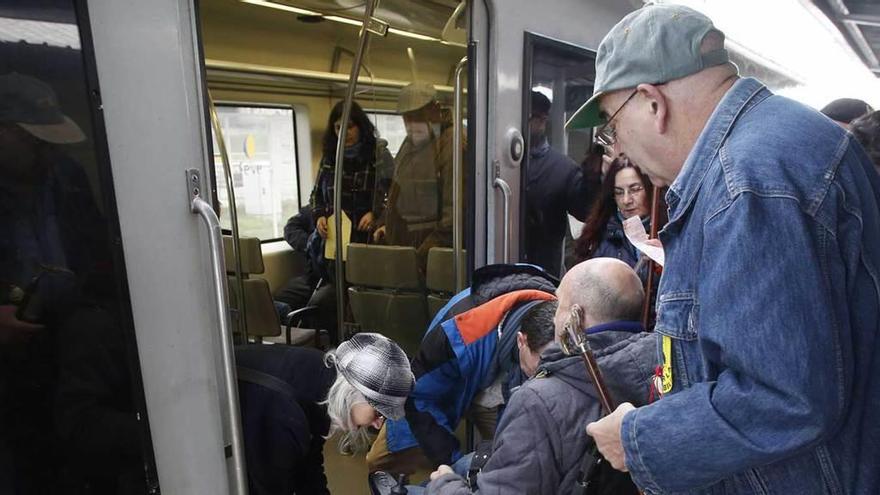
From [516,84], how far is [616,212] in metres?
0.76

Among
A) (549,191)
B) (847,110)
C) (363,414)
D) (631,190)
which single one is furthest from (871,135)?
(363,414)

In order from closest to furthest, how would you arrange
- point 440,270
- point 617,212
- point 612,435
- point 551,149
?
point 612,435 < point 617,212 < point 551,149 < point 440,270

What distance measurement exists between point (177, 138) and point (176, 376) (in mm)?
581

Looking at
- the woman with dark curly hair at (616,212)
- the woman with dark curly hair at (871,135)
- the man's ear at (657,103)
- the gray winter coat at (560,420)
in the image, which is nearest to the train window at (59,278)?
the gray winter coat at (560,420)

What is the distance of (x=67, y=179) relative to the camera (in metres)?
1.18

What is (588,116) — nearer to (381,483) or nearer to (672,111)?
(672,111)

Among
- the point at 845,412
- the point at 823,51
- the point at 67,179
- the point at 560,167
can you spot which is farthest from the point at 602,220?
the point at 823,51

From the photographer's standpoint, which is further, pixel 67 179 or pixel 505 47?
pixel 505 47

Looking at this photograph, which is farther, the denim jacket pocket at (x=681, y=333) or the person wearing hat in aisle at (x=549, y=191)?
the person wearing hat in aisle at (x=549, y=191)

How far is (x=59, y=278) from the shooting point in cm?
120

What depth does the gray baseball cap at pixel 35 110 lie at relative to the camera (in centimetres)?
107

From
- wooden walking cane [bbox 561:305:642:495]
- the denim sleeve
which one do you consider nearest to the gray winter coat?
wooden walking cane [bbox 561:305:642:495]

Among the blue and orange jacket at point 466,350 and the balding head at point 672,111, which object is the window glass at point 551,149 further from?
the balding head at point 672,111

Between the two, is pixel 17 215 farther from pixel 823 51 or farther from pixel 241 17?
pixel 823 51
